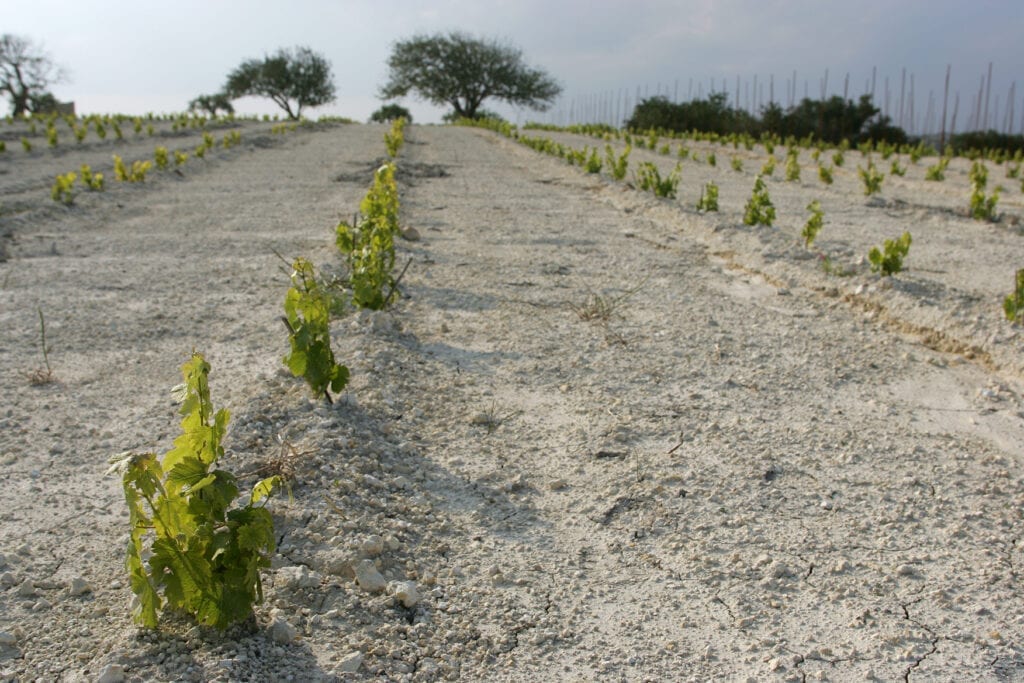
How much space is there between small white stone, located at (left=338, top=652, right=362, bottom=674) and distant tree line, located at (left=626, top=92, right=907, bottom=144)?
30.1 meters

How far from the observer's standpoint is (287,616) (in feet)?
6.61

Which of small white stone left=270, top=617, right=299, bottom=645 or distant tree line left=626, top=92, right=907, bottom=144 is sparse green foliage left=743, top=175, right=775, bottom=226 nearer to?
small white stone left=270, top=617, right=299, bottom=645

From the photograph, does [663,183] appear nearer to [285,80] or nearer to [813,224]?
[813,224]

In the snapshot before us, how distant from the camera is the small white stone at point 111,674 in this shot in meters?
1.69

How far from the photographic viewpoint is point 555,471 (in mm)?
2928

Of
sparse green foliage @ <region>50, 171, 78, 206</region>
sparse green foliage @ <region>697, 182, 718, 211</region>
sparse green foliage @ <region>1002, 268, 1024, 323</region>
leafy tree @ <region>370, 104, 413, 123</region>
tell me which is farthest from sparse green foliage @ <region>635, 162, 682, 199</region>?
leafy tree @ <region>370, 104, 413, 123</region>

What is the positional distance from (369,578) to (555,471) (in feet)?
3.16

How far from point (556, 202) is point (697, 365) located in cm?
594

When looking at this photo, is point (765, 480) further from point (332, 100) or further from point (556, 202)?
point (332, 100)

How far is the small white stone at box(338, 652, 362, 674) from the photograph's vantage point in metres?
1.84

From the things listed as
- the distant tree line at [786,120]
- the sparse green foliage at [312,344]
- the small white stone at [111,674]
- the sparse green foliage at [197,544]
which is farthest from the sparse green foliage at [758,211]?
the distant tree line at [786,120]

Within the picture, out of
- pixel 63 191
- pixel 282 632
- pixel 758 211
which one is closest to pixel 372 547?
pixel 282 632

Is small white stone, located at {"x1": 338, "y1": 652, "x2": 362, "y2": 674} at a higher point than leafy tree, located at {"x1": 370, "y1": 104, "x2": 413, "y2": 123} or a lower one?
lower

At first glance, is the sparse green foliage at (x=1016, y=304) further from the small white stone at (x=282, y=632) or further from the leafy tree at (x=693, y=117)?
the leafy tree at (x=693, y=117)
